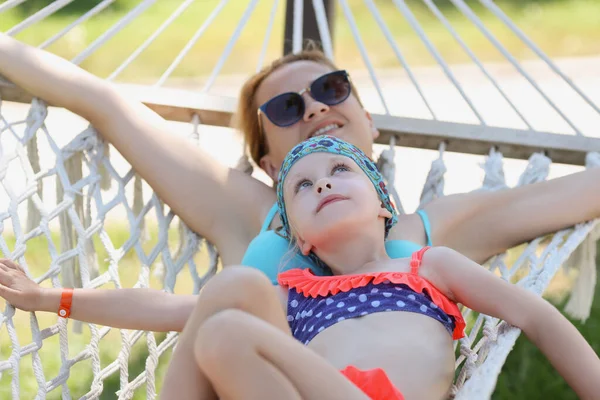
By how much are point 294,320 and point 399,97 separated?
3495mm

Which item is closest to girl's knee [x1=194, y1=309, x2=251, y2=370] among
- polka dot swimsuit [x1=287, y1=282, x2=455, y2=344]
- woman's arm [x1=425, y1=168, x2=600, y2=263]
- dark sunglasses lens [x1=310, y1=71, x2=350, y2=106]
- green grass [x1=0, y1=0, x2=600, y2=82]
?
polka dot swimsuit [x1=287, y1=282, x2=455, y2=344]

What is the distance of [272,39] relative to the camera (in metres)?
6.37

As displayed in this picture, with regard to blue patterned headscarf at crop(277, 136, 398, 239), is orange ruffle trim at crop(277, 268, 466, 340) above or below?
below

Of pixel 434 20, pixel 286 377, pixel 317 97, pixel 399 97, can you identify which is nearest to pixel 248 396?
pixel 286 377

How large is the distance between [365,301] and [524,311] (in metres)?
0.26

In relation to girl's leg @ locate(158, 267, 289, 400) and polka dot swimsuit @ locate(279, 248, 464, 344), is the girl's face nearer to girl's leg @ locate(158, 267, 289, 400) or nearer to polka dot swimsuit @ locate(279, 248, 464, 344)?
polka dot swimsuit @ locate(279, 248, 464, 344)

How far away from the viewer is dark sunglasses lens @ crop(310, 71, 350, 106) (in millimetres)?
2051

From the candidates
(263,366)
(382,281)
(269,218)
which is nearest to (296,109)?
(269,218)

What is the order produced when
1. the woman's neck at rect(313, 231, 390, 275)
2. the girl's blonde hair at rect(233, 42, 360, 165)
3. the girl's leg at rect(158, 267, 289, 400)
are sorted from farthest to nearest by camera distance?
the girl's blonde hair at rect(233, 42, 360, 165) → the woman's neck at rect(313, 231, 390, 275) → the girl's leg at rect(158, 267, 289, 400)

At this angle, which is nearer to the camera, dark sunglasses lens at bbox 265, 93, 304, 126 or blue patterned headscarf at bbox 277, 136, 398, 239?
blue patterned headscarf at bbox 277, 136, 398, 239

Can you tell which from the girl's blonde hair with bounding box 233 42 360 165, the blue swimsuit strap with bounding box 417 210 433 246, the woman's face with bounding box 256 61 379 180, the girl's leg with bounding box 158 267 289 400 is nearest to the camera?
the girl's leg with bounding box 158 267 289 400

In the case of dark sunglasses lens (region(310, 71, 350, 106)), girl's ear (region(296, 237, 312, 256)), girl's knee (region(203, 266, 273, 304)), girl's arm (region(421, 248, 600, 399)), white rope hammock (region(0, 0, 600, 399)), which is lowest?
white rope hammock (region(0, 0, 600, 399))

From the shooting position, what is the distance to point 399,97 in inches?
194

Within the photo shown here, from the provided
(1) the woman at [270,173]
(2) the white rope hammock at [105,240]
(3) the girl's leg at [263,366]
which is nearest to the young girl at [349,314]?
(3) the girl's leg at [263,366]
